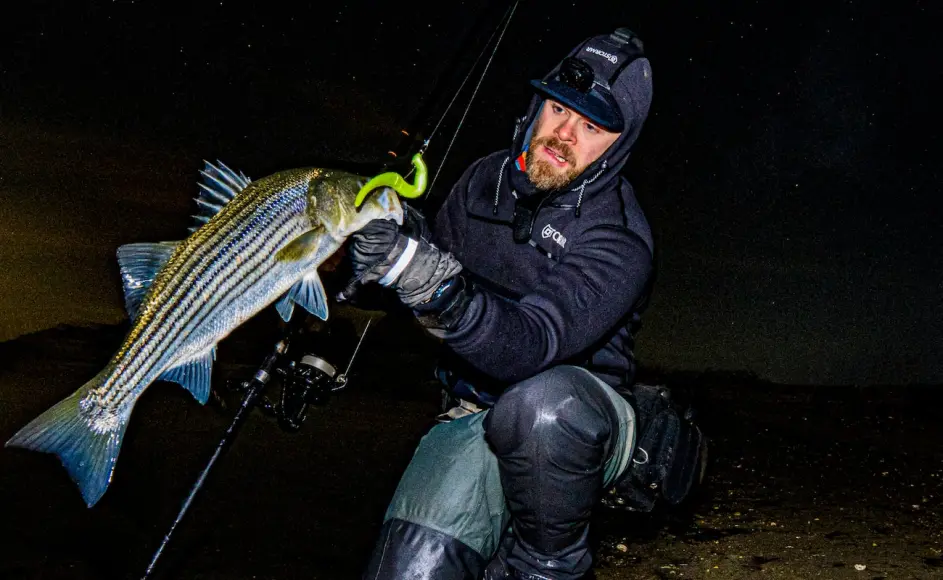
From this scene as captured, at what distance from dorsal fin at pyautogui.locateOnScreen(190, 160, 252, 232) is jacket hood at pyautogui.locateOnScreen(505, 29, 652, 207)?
6.50 feet

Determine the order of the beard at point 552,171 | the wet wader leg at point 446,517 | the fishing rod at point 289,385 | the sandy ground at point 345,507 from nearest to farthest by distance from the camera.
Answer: the fishing rod at point 289,385
the wet wader leg at point 446,517
the beard at point 552,171
the sandy ground at point 345,507

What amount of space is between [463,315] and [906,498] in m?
6.53

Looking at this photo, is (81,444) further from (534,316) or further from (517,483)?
(534,316)

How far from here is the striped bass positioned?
8.42 ft

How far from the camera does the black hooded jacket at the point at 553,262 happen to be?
3092 millimetres

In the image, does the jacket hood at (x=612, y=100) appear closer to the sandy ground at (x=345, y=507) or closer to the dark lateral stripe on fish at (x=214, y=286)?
the sandy ground at (x=345, y=507)

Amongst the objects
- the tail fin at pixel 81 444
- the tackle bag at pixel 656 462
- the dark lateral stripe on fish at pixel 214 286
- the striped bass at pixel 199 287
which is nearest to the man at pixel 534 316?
the tackle bag at pixel 656 462

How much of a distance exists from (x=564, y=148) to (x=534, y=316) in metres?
1.46

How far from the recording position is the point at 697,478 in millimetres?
3912

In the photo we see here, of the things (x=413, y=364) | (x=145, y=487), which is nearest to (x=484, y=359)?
(x=145, y=487)

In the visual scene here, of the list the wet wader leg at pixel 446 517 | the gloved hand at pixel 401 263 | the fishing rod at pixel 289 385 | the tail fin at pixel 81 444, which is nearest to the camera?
the tail fin at pixel 81 444

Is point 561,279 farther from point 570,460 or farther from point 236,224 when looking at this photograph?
point 236,224

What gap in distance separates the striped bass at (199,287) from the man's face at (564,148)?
5.30 ft

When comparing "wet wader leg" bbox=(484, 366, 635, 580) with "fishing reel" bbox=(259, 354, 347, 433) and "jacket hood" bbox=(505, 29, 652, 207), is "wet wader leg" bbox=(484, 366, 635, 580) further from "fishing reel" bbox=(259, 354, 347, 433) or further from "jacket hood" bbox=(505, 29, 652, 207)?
"jacket hood" bbox=(505, 29, 652, 207)
